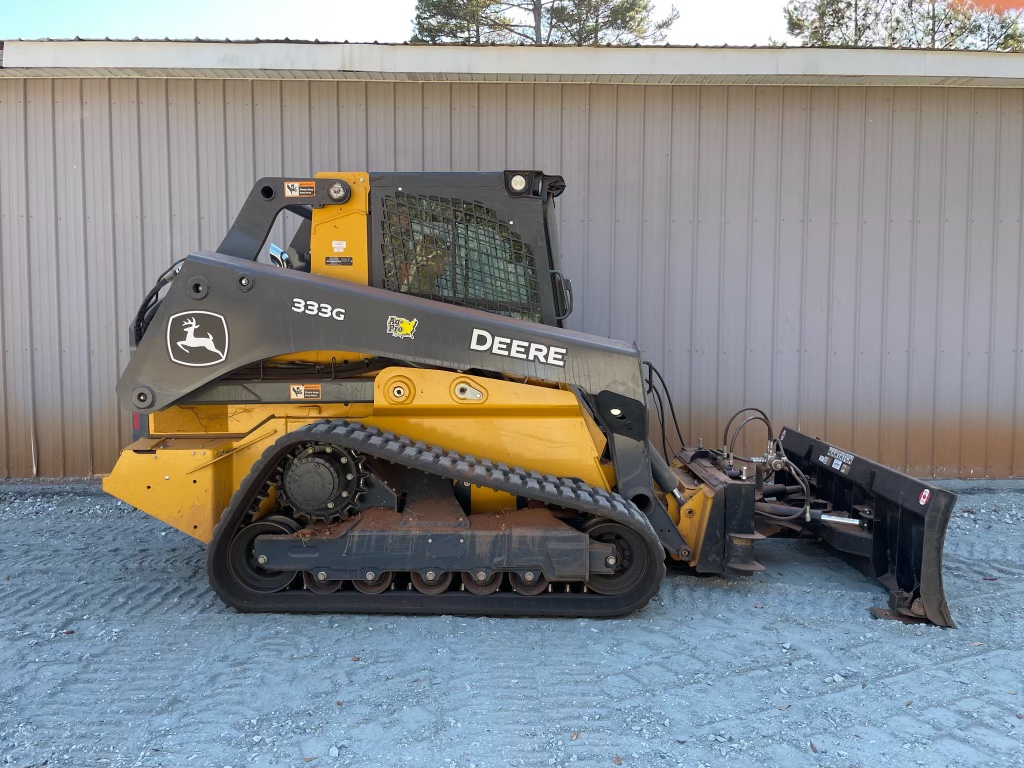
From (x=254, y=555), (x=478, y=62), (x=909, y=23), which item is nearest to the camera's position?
(x=254, y=555)

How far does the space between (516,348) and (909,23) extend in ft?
39.5

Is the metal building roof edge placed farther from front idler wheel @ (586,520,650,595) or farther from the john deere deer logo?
front idler wheel @ (586,520,650,595)

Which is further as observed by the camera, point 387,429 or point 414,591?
point 387,429

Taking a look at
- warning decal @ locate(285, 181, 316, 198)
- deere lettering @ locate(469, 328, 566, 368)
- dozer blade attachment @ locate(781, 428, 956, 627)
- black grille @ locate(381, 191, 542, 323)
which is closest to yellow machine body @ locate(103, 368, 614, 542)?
deere lettering @ locate(469, 328, 566, 368)

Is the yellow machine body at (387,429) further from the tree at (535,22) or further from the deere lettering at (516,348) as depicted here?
the tree at (535,22)

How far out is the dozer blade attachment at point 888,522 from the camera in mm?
3846

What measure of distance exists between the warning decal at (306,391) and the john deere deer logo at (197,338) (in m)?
0.40

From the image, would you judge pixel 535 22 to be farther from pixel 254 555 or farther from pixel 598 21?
pixel 254 555

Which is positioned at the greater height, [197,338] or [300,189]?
[300,189]

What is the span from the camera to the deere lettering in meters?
4.08

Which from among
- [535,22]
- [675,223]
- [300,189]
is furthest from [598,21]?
[300,189]

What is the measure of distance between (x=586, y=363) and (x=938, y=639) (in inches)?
87.0

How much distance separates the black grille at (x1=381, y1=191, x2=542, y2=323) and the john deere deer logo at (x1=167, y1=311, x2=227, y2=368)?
3.10 ft

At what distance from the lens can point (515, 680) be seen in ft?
10.7
